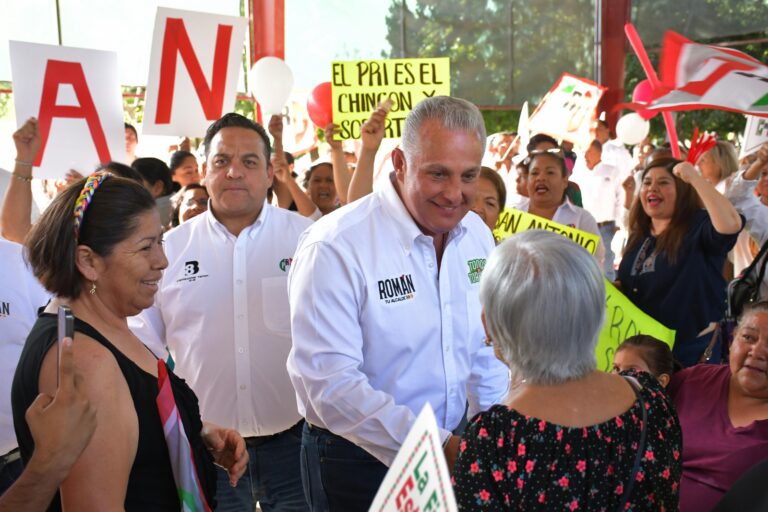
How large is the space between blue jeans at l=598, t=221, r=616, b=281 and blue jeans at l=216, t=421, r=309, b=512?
3.47m

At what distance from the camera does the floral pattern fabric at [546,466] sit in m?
1.73

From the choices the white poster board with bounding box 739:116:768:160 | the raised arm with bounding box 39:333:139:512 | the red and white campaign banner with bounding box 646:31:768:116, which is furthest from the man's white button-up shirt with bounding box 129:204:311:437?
the white poster board with bounding box 739:116:768:160

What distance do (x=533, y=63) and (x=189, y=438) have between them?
47.3ft

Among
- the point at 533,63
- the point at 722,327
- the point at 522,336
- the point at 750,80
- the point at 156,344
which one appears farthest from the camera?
the point at 533,63

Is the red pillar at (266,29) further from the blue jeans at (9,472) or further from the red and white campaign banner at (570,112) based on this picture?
the blue jeans at (9,472)

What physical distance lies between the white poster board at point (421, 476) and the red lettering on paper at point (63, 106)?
3765 mm

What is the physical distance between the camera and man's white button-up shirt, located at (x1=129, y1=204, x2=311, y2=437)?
309 centimetres

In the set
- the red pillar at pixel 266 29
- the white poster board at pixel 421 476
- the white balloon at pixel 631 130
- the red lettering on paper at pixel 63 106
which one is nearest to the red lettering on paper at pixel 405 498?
the white poster board at pixel 421 476

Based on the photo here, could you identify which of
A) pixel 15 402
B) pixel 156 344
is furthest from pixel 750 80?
pixel 15 402

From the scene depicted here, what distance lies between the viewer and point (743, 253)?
6.44 metres

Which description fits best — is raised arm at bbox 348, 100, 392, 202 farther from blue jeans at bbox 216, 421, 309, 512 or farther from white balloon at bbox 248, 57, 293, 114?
white balloon at bbox 248, 57, 293, 114

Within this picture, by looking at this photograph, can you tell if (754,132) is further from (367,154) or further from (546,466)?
(546,466)

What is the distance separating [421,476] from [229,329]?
2059 mm

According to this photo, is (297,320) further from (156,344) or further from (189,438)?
(156,344)
